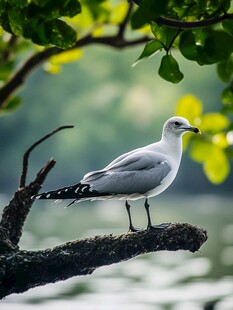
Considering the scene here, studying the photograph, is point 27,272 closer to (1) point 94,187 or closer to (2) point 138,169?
(1) point 94,187

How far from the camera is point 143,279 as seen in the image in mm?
10164

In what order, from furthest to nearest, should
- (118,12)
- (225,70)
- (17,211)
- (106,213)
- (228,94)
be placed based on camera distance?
(106,213) → (118,12) → (17,211) → (228,94) → (225,70)

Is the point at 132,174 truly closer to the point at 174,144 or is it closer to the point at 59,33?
the point at 174,144

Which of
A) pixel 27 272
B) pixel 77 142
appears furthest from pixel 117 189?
pixel 77 142

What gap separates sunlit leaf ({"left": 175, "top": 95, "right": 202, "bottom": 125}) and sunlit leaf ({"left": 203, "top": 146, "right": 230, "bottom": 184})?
90 mm

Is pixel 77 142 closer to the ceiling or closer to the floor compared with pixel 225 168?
closer to the ceiling

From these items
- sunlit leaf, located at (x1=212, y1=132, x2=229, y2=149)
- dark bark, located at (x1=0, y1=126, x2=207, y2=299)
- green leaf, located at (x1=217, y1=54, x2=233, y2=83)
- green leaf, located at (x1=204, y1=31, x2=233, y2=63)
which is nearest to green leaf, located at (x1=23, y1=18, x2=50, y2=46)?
green leaf, located at (x1=204, y1=31, x2=233, y2=63)

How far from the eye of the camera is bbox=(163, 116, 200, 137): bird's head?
1.94 m

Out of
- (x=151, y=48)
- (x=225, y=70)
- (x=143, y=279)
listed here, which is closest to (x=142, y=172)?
(x=225, y=70)

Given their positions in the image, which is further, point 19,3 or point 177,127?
point 177,127

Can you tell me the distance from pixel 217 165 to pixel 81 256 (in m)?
0.46

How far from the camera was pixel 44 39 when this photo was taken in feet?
4.12

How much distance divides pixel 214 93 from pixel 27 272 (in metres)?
19.7

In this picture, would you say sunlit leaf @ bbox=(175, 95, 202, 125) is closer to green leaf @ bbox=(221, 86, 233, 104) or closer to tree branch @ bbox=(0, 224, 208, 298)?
green leaf @ bbox=(221, 86, 233, 104)
